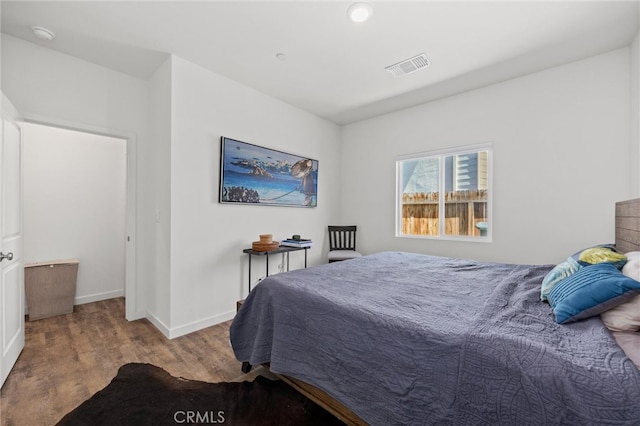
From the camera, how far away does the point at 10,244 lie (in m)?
2.02

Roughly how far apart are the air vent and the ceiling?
7 cm

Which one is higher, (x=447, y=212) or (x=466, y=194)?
(x=466, y=194)

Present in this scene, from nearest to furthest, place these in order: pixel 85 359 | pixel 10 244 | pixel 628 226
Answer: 1. pixel 628 226
2. pixel 10 244
3. pixel 85 359

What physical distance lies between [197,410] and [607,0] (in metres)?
3.88

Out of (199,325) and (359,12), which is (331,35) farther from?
(199,325)

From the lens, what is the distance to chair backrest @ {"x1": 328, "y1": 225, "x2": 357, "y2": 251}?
4391 mm

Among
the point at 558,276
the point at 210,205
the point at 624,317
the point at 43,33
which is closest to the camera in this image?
the point at 624,317

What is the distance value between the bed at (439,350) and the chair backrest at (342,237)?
239 cm

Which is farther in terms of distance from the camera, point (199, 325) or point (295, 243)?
point (295, 243)

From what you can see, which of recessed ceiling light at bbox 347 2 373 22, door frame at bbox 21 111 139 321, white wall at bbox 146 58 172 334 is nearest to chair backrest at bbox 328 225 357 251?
white wall at bbox 146 58 172 334

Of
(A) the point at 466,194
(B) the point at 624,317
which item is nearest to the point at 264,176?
(A) the point at 466,194

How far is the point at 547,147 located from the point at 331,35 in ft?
8.19

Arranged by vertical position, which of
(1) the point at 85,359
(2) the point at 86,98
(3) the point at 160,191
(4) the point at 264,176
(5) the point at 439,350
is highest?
(2) the point at 86,98

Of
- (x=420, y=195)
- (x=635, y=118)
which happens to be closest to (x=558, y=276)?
(x=635, y=118)
